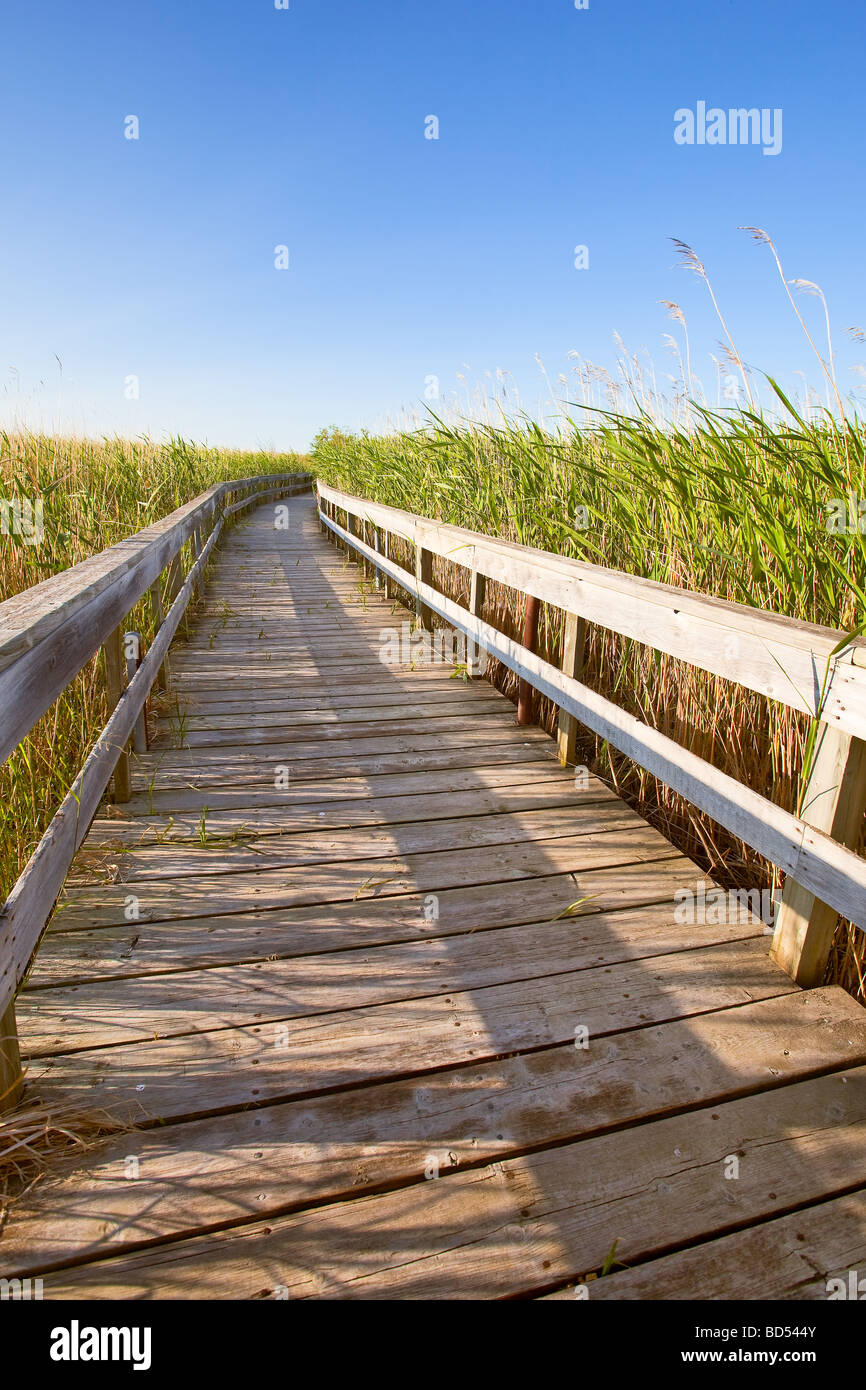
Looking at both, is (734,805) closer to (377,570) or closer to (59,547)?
(59,547)

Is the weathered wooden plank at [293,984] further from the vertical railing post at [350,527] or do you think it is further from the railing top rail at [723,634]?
the vertical railing post at [350,527]

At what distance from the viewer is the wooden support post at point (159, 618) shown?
155 inches

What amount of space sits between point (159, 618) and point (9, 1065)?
2.85 metres

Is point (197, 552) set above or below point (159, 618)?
above

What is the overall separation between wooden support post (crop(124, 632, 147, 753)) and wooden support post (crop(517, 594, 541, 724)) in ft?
5.65

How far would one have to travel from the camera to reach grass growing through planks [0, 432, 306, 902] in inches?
86.9

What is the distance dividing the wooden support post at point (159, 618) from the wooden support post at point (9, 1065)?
2.72 metres

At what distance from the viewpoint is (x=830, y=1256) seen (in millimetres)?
1217

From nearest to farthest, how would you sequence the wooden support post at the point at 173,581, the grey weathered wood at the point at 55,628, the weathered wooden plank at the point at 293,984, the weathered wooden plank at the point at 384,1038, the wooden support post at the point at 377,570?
the grey weathered wood at the point at 55,628, the weathered wooden plank at the point at 384,1038, the weathered wooden plank at the point at 293,984, the wooden support post at the point at 173,581, the wooden support post at the point at 377,570

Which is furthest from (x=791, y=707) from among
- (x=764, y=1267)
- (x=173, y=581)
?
(x=173, y=581)

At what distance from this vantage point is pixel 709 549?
7.59 ft

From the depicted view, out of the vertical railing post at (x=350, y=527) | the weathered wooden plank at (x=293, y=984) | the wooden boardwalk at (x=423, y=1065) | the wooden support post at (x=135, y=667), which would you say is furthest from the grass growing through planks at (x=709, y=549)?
the vertical railing post at (x=350, y=527)

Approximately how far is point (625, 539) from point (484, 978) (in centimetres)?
220
